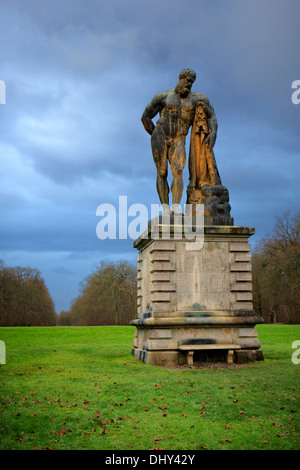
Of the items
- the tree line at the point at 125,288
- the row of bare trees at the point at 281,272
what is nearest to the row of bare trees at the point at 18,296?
the tree line at the point at 125,288

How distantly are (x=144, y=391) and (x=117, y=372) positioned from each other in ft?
8.48

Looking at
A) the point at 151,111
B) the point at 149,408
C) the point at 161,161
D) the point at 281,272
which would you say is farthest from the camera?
the point at 281,272

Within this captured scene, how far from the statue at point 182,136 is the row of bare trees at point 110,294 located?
41.8 m

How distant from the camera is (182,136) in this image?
15.0 metres

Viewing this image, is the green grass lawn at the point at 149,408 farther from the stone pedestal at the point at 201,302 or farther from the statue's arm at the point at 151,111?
the statue's arm at the point at 151,111

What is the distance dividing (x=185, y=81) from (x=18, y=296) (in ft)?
152

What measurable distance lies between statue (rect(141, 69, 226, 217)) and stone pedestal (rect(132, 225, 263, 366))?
6.83 ft

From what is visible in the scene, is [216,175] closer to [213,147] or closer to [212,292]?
[213,147]

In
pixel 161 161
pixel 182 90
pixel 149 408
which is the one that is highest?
pixel 182 90

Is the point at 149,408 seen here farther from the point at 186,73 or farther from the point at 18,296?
the point at 18,296

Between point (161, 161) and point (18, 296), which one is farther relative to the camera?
point (18, 296)

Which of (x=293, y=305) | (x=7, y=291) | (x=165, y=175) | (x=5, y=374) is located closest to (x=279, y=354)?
(x=165, y=175)

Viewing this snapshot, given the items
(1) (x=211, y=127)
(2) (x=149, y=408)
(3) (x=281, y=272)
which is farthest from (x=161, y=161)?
(3) (x=281, y=272)

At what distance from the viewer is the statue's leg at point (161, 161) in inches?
587
